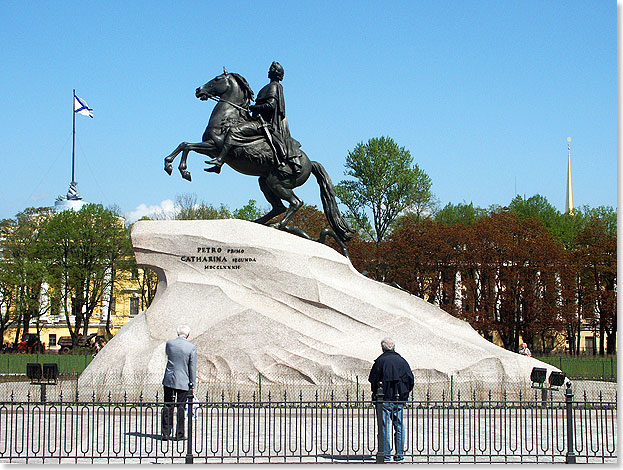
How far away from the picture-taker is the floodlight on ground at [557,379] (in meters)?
15.6

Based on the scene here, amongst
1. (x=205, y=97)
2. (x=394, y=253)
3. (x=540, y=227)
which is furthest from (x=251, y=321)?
(x=540, y=227)

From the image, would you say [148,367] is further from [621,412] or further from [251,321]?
[621,412]

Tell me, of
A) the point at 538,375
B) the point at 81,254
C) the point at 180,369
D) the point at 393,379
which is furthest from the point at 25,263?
the point at 393,379

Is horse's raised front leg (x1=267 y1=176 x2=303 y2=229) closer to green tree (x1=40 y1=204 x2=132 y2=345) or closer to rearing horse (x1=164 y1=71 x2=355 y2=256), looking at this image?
rearing horse (x1=164 y1=71 x2=355 y2=256)

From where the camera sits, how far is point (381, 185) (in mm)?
52125

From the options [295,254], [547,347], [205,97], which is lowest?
[547,347]

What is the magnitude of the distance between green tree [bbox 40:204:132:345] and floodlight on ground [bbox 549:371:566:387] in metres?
34.2

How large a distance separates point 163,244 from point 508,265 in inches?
1190

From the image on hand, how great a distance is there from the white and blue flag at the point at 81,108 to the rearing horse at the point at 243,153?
30009 mm

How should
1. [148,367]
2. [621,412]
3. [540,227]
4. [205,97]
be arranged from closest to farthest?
[621,412] < [148,367] < [205,97] < [540,227]

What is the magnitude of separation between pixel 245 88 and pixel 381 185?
112ft

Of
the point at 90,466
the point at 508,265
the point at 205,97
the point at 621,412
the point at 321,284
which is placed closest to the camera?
the point at 90,466

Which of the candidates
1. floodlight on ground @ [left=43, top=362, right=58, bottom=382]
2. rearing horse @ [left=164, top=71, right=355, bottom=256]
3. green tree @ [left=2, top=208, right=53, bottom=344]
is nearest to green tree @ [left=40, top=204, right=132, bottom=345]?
green tree @ [left=2, top=208, right=53, bottom=344]

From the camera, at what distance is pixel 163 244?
16719 mm
